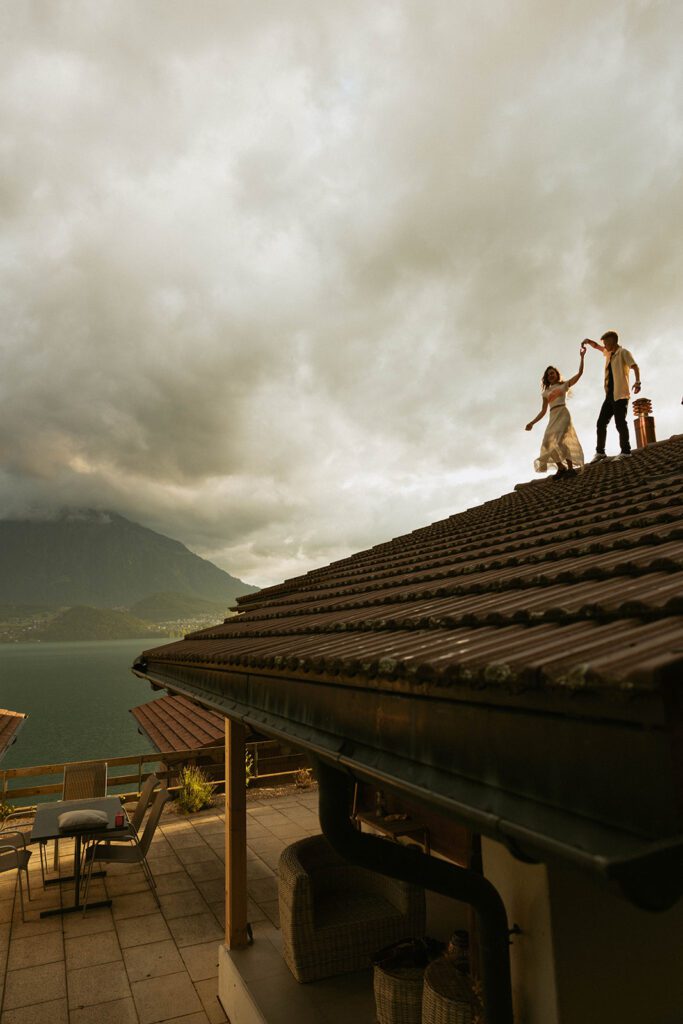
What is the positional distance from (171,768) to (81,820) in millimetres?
4979

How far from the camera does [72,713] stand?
343 feet

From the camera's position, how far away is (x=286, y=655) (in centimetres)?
288

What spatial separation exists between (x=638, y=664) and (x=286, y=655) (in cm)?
203

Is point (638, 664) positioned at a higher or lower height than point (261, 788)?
higher

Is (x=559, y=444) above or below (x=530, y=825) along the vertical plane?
above

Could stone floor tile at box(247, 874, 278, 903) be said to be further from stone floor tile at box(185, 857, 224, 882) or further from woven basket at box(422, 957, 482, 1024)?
woven basket at box(422, 957, 482, 1024)

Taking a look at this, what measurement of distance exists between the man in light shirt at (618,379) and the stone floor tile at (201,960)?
723cm

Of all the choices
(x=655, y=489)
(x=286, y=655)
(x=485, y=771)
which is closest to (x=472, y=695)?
(x=485, y=771)

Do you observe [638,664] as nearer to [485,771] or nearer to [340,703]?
[485,771]

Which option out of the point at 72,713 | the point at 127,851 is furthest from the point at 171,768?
the point at 72,713

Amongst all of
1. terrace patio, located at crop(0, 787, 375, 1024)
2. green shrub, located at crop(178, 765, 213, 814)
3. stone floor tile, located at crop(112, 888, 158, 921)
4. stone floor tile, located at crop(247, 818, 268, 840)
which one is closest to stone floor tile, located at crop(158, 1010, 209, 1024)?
terrace patio, located at crop(0, 787, 375, 1024)

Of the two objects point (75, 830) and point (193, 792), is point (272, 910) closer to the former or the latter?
point (75, 830)

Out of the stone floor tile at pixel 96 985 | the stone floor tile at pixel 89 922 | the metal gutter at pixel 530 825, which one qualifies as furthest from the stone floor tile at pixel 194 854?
the metal gutter at pixel 530 825

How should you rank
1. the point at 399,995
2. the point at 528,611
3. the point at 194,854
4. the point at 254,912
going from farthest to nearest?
the point at 194,854 → the point at 254,912 → the point at 399,995 → the point at 528,611
